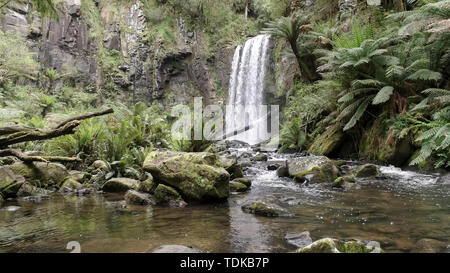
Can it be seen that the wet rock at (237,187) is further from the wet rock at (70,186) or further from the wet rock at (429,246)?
the wet rock at (429,246)

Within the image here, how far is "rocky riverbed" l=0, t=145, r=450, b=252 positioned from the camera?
2.29 meters

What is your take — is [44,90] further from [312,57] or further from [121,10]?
[312,57]

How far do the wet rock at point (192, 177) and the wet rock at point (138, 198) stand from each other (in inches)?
11.7

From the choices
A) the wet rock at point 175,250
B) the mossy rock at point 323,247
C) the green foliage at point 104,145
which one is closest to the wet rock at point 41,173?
the green foliage at point 104,145

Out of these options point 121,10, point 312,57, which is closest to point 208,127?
point 312,57

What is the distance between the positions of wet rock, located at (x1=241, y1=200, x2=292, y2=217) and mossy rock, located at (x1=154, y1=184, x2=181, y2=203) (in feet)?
3.20

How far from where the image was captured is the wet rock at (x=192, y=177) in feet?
12.3

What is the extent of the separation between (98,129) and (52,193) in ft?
6.48

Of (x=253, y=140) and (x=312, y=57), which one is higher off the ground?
(x=312, y=57)

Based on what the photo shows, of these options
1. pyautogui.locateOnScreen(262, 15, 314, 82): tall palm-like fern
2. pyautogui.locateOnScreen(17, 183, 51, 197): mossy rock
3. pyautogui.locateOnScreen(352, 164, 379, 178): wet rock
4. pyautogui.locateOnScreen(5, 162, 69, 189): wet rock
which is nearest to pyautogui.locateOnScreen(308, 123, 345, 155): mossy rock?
pyautogui.locateOnScreen(352, 164, 379, 178): wet rock

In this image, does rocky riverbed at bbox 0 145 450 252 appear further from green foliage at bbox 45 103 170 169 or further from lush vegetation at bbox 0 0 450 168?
lush vegetation at bbox 0 0 450 168

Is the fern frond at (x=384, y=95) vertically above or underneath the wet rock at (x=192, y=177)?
above
